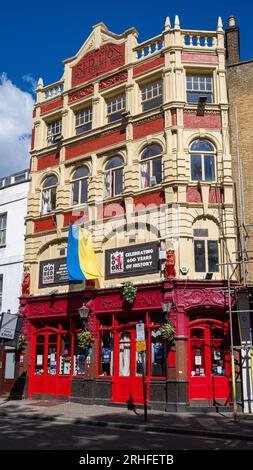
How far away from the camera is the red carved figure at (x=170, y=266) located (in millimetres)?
19500

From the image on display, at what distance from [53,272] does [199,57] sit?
12.1 meters

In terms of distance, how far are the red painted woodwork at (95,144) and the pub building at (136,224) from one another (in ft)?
0.21

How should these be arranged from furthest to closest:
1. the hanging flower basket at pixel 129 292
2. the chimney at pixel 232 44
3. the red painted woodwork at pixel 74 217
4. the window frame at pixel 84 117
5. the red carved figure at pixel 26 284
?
the window frame at pixel 84 117 → the red carved figure at pixel 26 284 → the red painted woodwork at pixel 74 217 → the chimney at pixel 232 44 → the hanging flower basket at pixel 129 292

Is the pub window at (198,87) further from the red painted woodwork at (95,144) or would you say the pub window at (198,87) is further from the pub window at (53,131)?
the pub window at (53,131)

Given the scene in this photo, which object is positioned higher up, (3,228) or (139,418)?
(3,228)

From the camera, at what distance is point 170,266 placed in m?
19.6

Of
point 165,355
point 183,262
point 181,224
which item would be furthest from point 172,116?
point 165,355

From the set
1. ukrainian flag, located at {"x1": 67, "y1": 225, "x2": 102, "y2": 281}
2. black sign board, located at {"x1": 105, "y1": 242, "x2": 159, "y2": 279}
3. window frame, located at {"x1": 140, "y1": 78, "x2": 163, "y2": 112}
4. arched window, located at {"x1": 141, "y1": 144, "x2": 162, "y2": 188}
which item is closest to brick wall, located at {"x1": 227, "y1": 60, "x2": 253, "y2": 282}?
window frame, located at {"x1": 140, "y1": 78, "x2": 163, "y2": 112}

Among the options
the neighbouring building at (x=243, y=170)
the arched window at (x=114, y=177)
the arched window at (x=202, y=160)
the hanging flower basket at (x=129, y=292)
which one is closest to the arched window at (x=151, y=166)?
the arched window at (x=114, y=177)

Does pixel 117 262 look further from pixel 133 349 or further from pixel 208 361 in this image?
pixel 208 361

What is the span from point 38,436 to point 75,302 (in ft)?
33.5

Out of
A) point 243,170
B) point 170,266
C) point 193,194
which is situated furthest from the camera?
point 243,170

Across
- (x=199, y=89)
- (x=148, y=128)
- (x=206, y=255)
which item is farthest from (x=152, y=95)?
(x=206, y=255)
